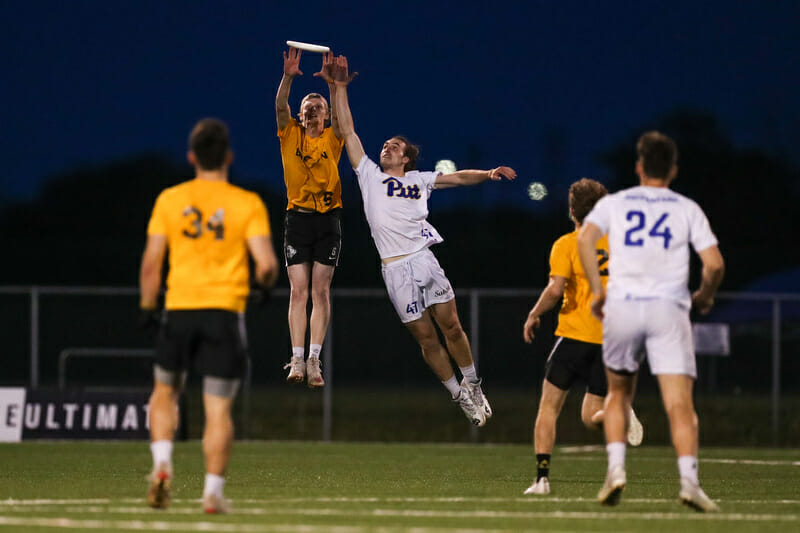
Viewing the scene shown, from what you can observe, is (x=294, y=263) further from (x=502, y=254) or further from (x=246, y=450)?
(x=502, y=254)

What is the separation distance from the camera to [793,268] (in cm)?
4628

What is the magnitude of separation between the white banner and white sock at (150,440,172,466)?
12.3m

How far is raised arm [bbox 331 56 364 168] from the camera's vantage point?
13234 millimetres

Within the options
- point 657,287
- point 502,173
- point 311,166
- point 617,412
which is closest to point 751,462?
point 502,173

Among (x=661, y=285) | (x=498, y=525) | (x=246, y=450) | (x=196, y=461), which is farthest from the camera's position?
(x=246, y=450)

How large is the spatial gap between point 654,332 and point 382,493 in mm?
2987

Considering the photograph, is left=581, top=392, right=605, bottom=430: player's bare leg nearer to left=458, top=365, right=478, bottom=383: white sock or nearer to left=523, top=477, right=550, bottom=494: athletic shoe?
left=523, top=477, right=550, bottom=494: athletic shoe

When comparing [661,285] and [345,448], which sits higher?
[661,285]

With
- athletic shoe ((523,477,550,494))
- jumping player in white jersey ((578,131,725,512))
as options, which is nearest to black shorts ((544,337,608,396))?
athletic shoe ((523,477,550,494))

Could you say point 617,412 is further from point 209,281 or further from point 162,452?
point 162,452

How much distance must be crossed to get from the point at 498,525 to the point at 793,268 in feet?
130

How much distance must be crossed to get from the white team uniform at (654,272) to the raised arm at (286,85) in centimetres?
466

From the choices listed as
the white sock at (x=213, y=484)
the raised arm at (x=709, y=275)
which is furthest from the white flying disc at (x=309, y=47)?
the white sock at (x=213, y=484)

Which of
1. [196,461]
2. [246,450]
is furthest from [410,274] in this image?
[246,450]
